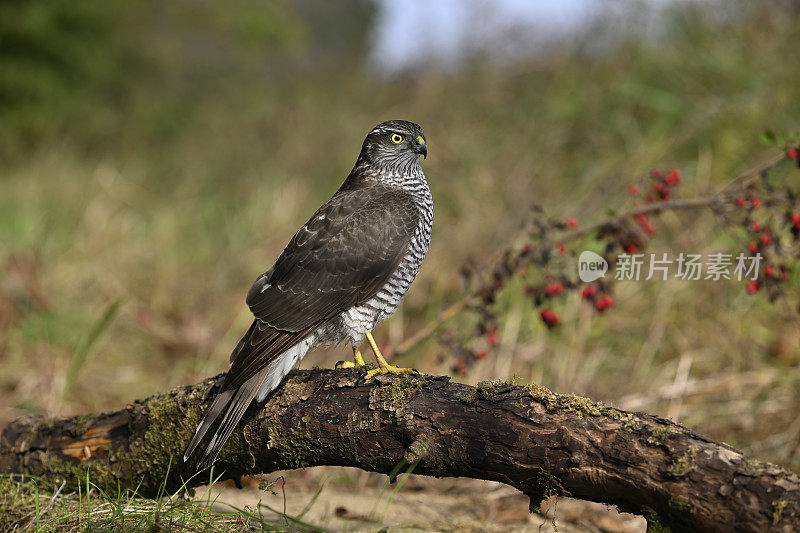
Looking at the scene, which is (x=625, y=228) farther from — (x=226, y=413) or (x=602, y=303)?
(x=226, y=413)

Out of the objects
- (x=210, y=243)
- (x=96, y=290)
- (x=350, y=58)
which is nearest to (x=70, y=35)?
(x=350, y=58)

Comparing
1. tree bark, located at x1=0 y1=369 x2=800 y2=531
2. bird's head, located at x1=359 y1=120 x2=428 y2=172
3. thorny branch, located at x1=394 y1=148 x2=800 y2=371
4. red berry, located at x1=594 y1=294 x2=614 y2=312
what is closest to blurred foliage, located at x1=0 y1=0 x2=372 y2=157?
bird's head, located at x1=359 y1=120 x2=428 y2=172

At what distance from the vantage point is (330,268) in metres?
3.04

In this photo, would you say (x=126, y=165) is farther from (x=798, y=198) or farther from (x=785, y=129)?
(x=798, y=198)

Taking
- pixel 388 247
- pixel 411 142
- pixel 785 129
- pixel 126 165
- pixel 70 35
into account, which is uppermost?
pixel 70 35

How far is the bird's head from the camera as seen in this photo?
3.45 metres

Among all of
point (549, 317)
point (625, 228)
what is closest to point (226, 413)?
point (549, 317)

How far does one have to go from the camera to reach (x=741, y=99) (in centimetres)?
711

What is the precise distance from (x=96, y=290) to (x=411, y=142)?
4.17m

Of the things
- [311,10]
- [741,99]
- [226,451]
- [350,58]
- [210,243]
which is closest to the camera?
[226,451]

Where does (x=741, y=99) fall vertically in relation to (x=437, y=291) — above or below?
above

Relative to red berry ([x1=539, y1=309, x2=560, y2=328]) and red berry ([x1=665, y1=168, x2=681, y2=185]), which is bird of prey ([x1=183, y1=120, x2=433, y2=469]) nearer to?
red berry ([x1=539, y1=309, x2=560, y2=328])

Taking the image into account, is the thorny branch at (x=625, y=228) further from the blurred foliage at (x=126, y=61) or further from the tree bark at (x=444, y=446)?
the blurred foliage at (x=126, y=61)

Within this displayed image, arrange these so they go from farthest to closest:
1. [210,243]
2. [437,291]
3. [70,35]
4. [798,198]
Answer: [70,35]
[210,243]
[437,291]
[798,198]
